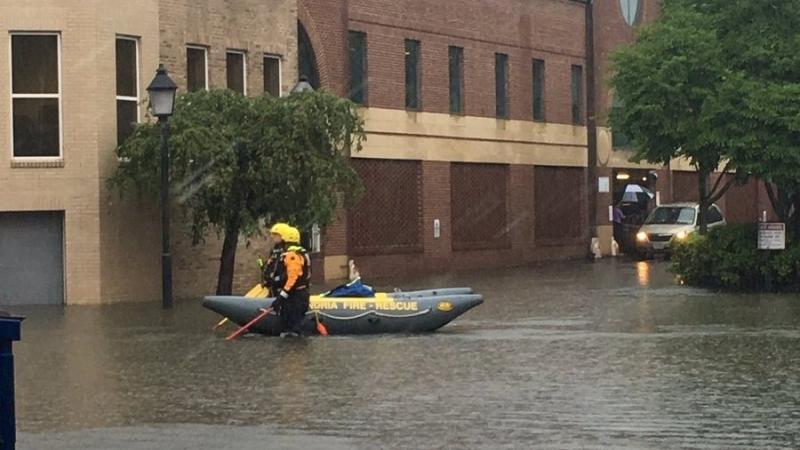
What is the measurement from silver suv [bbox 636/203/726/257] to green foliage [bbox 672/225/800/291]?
52.5 ft

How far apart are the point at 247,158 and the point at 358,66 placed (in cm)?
1160

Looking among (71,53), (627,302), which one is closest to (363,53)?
(71,53)

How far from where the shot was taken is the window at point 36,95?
31.6 metres

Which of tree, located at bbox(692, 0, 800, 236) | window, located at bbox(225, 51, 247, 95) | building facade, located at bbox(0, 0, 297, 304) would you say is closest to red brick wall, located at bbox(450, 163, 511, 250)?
window, located at bbox(225, 51, 247, 95)

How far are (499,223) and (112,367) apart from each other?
30.6 m

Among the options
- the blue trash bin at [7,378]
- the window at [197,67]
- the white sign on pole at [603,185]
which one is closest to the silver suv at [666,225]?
the white sign on pole at [603,185]

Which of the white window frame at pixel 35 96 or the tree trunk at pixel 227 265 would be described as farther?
the tree trunk at pixel 227 265

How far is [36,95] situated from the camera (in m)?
31.7

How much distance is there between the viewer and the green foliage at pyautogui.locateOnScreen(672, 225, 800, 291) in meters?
32.3

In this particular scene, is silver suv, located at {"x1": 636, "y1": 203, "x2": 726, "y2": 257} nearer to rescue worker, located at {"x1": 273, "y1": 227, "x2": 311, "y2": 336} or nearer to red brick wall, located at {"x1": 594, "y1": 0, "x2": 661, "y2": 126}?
red brick wall, located at {"x1": 594, "y1": 0, "x2": 661, "y2": 126}

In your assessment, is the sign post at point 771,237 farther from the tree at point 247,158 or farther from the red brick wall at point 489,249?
the red brick wall at point 489,249

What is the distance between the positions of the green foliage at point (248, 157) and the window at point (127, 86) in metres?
0.95

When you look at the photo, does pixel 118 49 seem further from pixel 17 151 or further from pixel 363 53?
pixel 363 53

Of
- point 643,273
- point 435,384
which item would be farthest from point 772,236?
point 435,384
